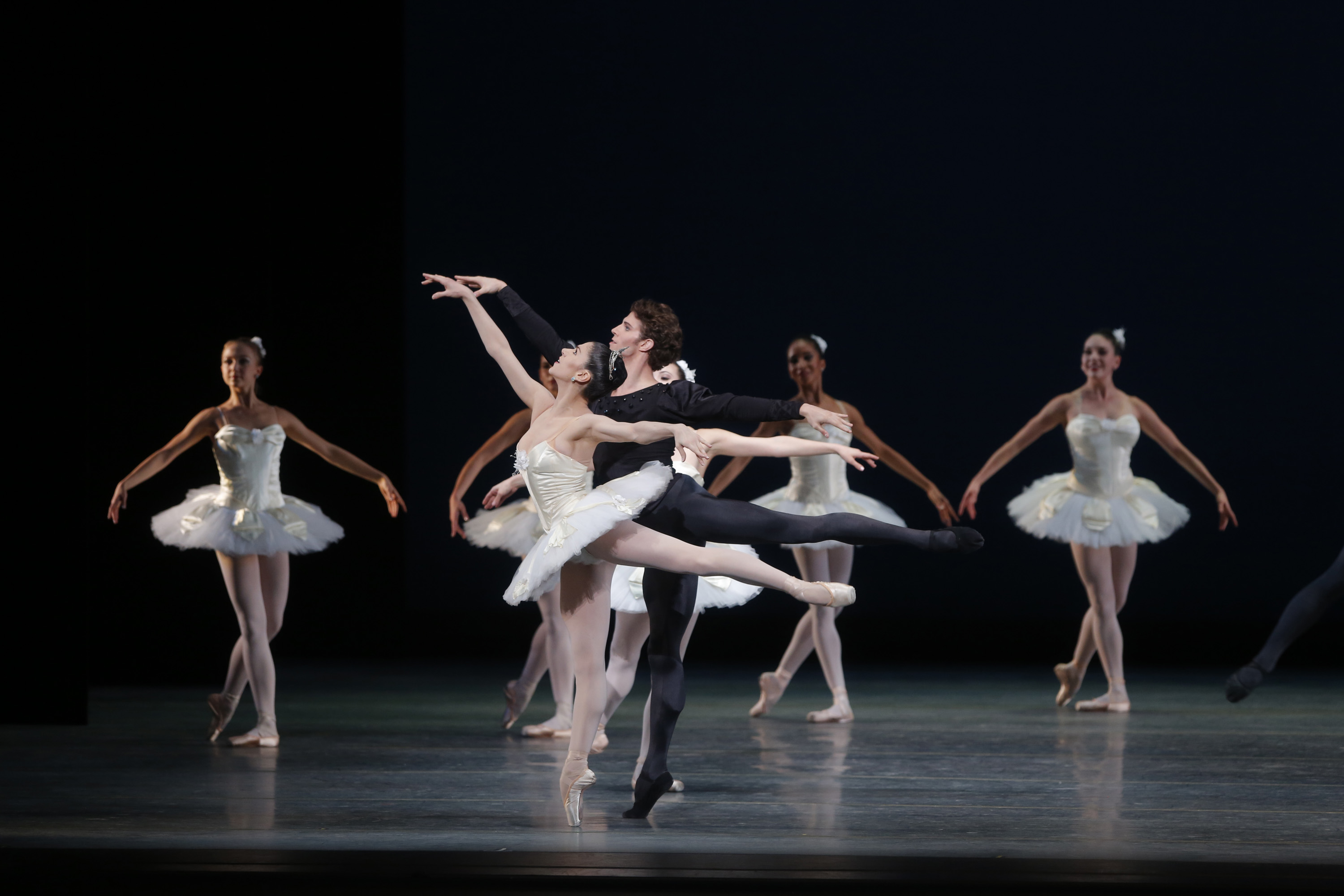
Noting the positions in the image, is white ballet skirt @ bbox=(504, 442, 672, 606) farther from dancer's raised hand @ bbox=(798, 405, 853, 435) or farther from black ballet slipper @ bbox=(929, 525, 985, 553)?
black ballet slipper @ bbox=(929, 525, 985, 553)

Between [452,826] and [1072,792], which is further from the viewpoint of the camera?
[1072,792]

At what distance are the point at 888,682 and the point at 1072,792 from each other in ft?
11.6

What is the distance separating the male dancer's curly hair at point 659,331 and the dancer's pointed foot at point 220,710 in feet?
8.45

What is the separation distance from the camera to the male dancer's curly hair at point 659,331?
407 centimetres

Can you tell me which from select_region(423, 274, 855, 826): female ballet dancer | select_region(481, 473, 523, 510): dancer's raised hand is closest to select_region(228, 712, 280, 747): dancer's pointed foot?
select_region(481, 473, 523, 510): dancer's raised hand

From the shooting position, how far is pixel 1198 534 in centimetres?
848

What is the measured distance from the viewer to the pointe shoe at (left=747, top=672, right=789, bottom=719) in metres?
6.31

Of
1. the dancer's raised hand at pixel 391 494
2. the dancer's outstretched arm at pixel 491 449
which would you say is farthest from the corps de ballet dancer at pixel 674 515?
the dancer's outstretched arm at pixel 491 449

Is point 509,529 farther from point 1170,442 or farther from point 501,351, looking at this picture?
point 1170,442

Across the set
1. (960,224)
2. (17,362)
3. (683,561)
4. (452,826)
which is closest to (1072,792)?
(683,561)

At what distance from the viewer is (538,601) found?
5.57 meters

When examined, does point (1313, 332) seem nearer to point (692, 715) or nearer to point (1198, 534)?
point (1198, 534)

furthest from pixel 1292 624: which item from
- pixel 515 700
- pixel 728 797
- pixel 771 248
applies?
pixel 771 248

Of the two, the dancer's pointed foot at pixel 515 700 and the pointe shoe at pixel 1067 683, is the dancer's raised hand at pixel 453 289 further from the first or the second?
the pointe shoe at pixel 1067 683
